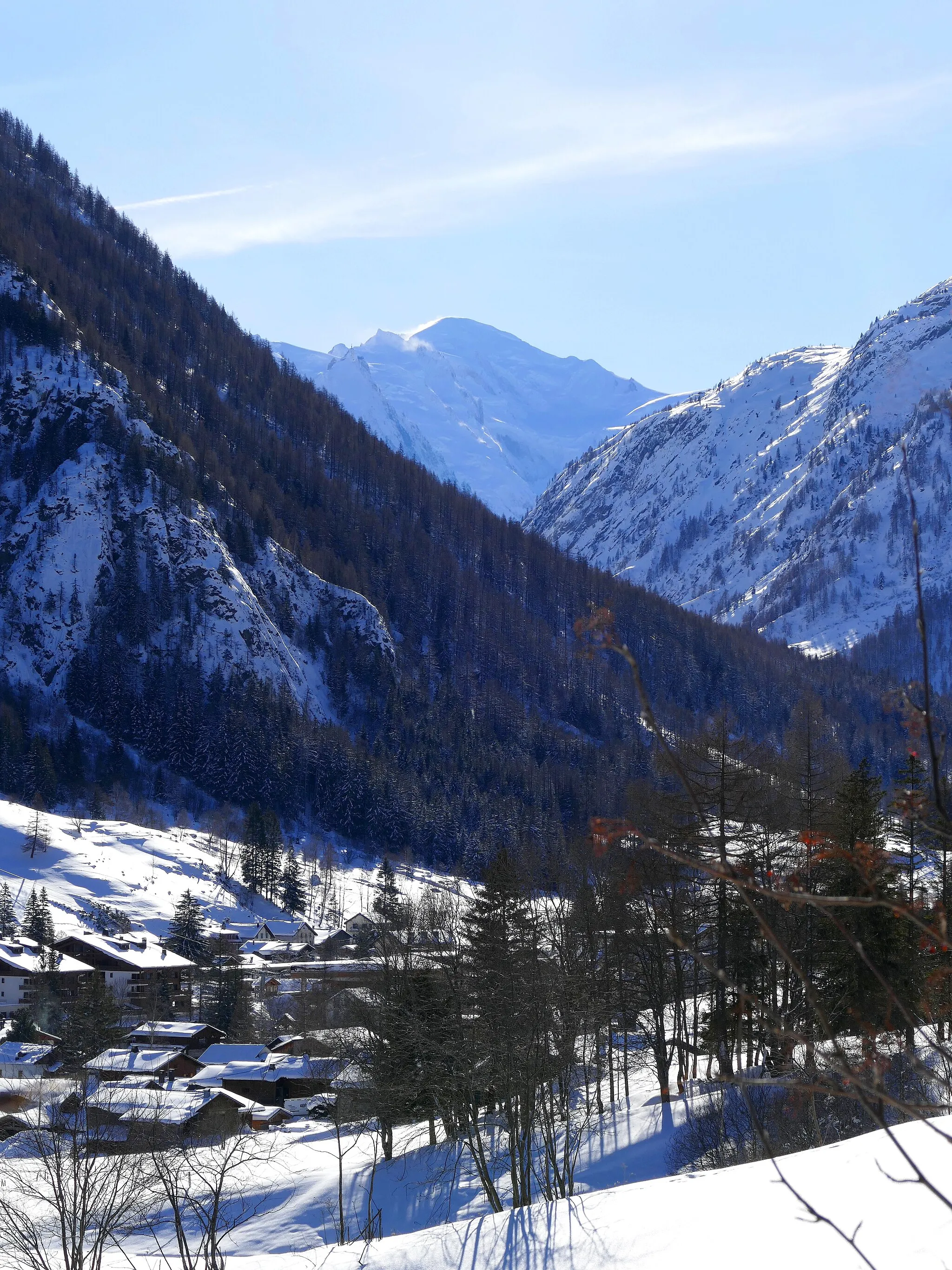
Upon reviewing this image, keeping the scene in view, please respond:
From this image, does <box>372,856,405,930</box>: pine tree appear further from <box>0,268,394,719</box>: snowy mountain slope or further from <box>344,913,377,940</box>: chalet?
<box>0,268,394,719</box>: snowy mountain slope

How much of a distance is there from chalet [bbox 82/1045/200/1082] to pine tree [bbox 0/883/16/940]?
21.0m

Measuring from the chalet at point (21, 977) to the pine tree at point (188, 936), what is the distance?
11862 mm

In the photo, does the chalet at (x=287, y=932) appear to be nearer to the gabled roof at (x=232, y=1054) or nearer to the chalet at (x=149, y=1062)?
the gabled roof at (x=232, y=1054)

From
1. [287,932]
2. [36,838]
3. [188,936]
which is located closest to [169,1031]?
[188,936]

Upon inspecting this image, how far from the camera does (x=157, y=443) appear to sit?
135500mm

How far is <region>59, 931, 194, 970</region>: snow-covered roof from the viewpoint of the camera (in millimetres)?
64188

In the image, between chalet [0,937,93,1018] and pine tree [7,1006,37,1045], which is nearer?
pine tree [7,1006,37,1045]

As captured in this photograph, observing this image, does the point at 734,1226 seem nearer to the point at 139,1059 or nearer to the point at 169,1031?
the point at 139,1059

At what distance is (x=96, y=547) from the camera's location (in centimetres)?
12431

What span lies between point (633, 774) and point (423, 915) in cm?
7030

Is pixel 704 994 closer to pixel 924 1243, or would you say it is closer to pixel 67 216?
pixel 924 1243

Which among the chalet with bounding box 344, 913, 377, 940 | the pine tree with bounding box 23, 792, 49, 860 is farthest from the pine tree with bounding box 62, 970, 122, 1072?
the pine tree with bounding box 23, 792, 49, 860

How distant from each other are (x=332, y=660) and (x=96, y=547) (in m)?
33.3

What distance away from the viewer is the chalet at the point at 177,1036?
173ft
